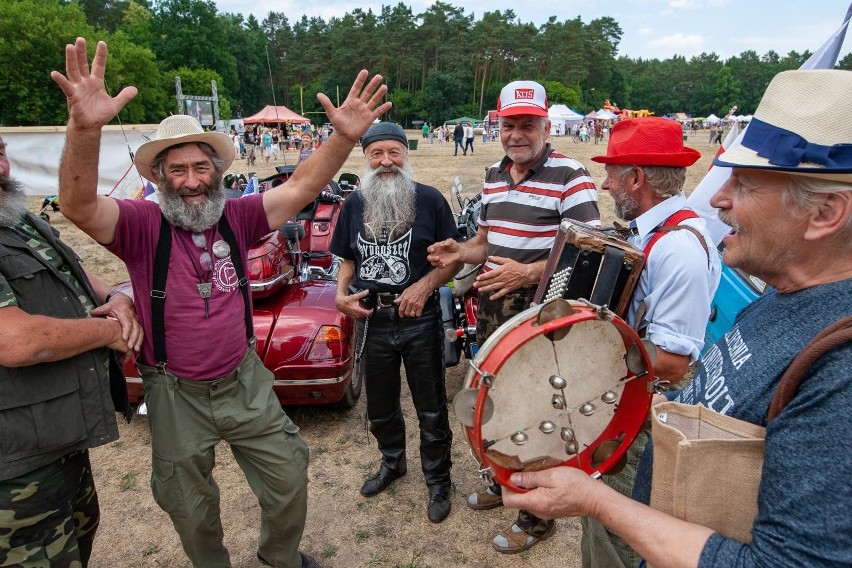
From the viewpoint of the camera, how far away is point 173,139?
226cm

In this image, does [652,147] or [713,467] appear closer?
[713,467]

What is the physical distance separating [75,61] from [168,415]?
149 centimetres

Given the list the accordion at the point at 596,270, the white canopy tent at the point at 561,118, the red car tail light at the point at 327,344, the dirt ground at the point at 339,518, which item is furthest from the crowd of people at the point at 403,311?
the white canopy tent at the point at 561,118

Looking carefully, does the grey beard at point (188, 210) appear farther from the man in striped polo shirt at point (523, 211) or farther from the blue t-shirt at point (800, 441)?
the blue t-shirt at point (800, 441)

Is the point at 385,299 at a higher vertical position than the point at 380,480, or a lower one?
higher

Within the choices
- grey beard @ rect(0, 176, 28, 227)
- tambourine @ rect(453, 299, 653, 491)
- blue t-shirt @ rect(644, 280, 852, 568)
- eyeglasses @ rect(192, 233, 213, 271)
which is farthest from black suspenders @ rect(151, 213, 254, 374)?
blue t-shirt @ rect(644, 280, 852, 568)

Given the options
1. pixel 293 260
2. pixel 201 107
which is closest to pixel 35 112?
pixel 201 107

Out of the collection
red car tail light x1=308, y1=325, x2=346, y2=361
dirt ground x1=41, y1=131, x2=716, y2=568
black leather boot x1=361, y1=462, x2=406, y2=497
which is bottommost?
dirt ground x1=41, y1=131, x2=716, y2=568

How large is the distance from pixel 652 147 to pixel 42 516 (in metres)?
2.74

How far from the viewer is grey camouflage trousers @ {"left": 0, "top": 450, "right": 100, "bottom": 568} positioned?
73.0 inches

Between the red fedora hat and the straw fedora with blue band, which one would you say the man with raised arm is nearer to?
the red fedora hat

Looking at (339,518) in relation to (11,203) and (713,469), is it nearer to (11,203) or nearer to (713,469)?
(11,203)

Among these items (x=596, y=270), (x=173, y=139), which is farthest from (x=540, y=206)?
(x=173, y=139)

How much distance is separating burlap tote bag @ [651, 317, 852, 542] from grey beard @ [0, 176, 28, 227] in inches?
89.1
